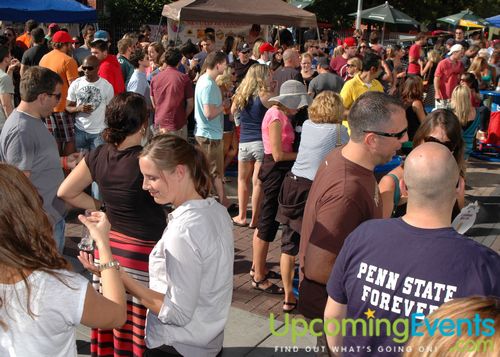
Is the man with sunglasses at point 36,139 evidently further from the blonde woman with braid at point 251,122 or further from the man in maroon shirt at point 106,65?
the man in maroon shirt at point 106,65

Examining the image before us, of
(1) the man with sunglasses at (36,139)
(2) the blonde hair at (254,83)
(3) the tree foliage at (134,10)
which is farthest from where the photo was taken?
(3) the tree foliage at (134,10)

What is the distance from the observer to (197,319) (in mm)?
2537

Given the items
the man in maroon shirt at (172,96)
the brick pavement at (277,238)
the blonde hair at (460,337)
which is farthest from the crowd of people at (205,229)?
the man in maroon shirt at (172,96)

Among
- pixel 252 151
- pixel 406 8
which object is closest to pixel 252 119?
pixel 252 151

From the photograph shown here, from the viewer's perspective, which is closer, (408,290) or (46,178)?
(408,290)

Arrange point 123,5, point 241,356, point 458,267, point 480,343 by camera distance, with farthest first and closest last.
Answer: point 123,5 < point 241,356 < point 458,267 < point 480,343

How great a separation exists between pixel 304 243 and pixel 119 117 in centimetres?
128

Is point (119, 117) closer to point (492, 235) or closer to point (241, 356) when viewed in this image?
point (241, 356)

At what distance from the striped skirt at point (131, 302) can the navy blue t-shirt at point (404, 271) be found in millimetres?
1270

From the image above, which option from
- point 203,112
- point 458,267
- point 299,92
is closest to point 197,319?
point 458,267

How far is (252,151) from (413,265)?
439 centimetres

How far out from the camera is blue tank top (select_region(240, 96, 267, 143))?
20.0 feet

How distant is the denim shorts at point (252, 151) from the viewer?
6.34 metres

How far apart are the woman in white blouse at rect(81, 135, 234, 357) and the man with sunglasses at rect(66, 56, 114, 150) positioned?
13.6ft
